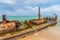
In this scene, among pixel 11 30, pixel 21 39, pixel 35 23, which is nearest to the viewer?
pixel 21 39

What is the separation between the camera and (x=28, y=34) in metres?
18.4

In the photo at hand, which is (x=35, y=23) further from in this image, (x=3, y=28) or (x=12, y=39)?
(x=12, y=39)

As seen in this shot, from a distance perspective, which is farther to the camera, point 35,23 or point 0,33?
point 35,23

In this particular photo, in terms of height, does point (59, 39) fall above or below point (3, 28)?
below

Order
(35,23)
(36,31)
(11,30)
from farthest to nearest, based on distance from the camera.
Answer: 1. (35,23)
2. (36,31)
3. (11,30)

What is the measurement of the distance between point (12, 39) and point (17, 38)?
3.19 ft

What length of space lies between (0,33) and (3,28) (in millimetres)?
Answer: 743

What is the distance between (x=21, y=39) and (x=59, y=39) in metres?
4.47

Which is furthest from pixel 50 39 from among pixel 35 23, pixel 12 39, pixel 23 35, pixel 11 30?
pixel 35 23

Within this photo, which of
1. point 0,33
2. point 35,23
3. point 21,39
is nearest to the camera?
point 21,39

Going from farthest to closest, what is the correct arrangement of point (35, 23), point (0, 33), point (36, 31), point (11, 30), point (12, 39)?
point (35, 23) → point (36, 31) → point (11, 30) → point (0, 33) → point (12, 39)

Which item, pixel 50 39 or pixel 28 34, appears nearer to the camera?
pixel 50 39

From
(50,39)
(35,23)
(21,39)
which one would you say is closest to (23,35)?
(21,39)

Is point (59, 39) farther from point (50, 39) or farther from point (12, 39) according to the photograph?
point (12, 39)
